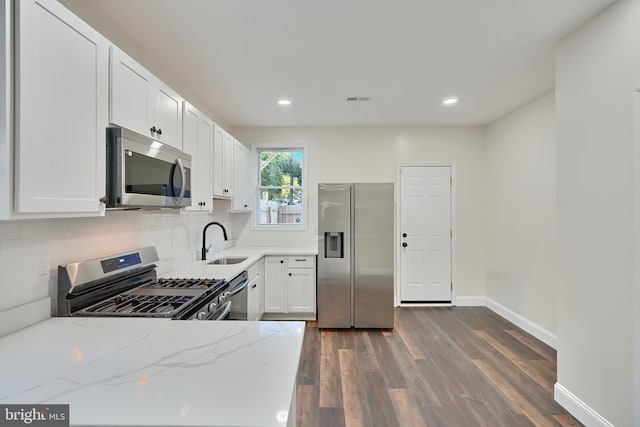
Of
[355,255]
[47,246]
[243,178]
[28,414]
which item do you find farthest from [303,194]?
[28,414]

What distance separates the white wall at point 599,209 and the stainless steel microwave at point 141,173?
8.74 feet

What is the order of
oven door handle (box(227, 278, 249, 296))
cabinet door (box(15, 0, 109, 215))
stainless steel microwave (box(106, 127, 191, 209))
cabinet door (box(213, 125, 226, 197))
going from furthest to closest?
cabinet door (box(213, 125, 226, 197)), oven door handle (box(227, 278, 249, 296)), stainless steel microwave (box(106, 127, 191, 209)), cabinet door (box(15, 0, 109, 215))

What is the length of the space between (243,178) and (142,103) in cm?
224

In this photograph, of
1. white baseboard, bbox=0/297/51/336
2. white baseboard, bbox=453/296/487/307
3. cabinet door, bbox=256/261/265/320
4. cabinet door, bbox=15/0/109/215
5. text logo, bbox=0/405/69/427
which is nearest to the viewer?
text logo, bbox=0/405/69/427

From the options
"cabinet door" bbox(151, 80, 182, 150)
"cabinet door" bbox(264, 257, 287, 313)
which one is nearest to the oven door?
"cabinet door" bbox(264, 257, 287, 313)

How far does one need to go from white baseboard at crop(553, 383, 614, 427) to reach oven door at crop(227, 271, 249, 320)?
2497 millimetres

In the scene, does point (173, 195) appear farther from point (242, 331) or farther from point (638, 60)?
point (638, 60)

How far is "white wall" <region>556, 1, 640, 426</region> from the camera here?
1.67 meters

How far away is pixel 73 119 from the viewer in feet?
4.07

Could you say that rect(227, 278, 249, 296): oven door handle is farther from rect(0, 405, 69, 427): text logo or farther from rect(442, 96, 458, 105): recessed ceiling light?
rect(442, 96, 458, 105): recessed ceiling light

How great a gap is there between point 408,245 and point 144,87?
3.78 meters

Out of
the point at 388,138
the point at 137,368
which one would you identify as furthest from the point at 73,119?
the point at 388,138

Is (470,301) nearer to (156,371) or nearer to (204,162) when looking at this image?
(204,162)

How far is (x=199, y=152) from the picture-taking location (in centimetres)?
265
